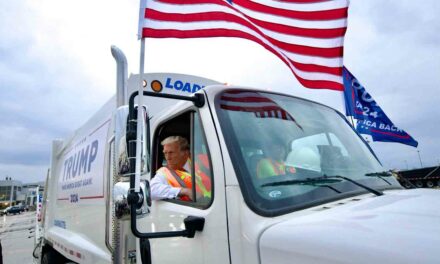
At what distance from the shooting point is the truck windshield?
1.68 meters

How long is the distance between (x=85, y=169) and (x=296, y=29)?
9.29 ft

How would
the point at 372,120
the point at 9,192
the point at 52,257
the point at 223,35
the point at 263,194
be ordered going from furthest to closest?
the point at 9,192
the point at 372,120
the point at 52,257
the point at 223,35
the point at 263,194

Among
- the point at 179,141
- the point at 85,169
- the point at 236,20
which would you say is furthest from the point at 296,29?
the point at 85,169

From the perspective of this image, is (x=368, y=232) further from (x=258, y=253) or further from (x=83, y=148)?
(x=83, y=148)

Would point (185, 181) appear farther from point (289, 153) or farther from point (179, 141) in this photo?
point (289, 153)

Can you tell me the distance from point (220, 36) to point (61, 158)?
445cm

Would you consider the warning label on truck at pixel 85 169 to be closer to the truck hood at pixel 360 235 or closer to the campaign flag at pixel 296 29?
the campaign flag at pixel 296 29

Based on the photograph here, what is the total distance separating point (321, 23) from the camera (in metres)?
3.34

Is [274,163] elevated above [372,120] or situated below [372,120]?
below

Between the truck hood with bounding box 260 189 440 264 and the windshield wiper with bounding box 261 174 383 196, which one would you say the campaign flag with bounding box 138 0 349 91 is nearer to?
the windshield wiper with bounding box 261 174 383 196

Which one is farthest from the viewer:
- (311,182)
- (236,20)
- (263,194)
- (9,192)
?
(9,192)

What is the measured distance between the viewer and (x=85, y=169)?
13.6 feet

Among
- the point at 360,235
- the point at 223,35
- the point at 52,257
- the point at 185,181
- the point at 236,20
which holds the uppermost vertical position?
the point at 236,20

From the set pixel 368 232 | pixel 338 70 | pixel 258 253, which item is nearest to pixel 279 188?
pixel 258 253
